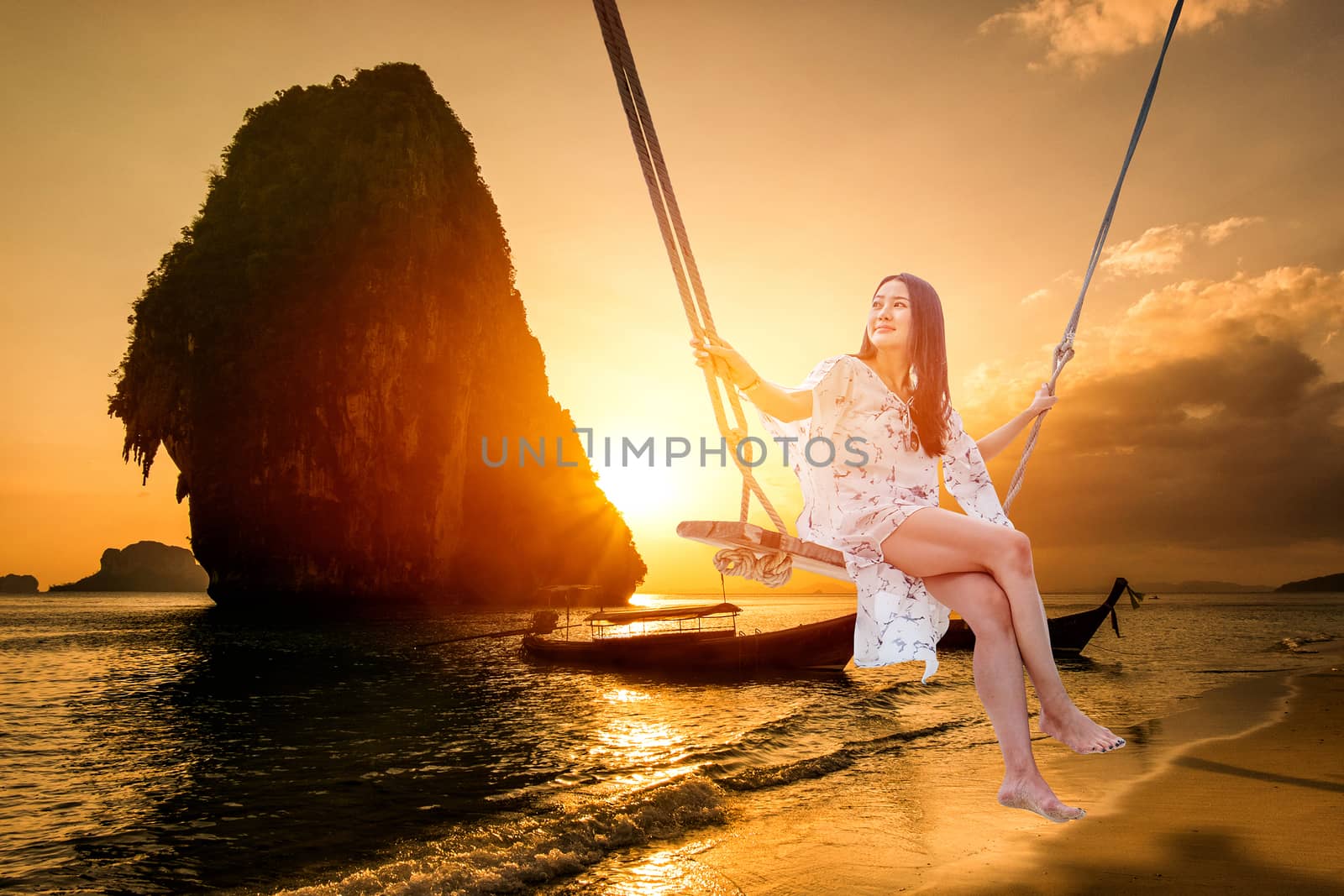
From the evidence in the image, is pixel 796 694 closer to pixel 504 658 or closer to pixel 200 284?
pixel 504 658

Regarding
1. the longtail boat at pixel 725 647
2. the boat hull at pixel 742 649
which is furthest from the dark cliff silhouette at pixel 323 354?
the boat hull at pixel 742 649

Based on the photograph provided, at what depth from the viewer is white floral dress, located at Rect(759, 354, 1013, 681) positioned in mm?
1980

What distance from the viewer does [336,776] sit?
12422 mm

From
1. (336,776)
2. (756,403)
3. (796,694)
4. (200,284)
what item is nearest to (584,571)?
(200,284)

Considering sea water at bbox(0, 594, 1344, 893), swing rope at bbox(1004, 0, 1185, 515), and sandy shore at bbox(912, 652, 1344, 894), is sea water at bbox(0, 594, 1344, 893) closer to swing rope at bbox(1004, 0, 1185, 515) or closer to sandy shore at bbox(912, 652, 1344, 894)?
sandy shore at bbox(912, 652, 1344, 894)

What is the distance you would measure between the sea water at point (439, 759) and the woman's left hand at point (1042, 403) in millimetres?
6133

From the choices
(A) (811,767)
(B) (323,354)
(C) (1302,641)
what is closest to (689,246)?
(A) (811,767)

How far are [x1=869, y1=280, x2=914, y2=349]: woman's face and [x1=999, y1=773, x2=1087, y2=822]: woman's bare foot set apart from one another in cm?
121

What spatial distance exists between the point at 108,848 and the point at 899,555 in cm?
1187

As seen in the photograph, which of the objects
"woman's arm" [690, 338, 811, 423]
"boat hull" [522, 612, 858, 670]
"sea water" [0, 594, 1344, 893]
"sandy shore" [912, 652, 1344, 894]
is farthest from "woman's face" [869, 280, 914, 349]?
"boat hull" [522, 612, 858, 670]

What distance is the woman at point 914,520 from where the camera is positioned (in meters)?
1.83

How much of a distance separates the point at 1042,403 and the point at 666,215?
5.52 ft

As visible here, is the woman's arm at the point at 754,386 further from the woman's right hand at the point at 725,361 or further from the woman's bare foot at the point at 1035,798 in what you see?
the woman's bare foot at the point at 1035,798

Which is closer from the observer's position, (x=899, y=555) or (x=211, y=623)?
(x=899, y=555)
